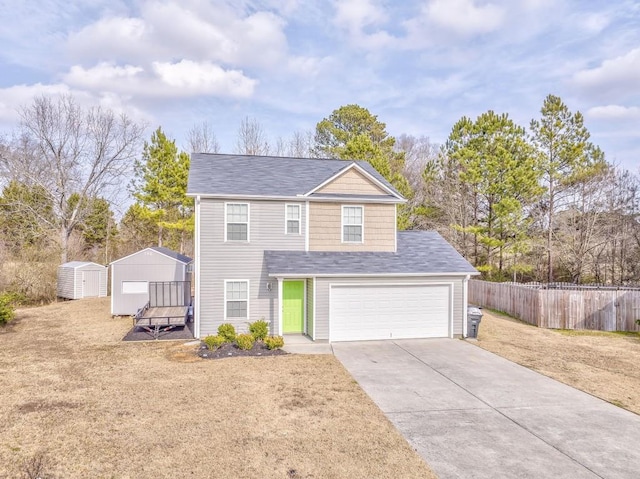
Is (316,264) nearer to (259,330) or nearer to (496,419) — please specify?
(259,330)

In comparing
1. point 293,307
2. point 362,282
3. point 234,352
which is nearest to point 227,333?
point 234,352

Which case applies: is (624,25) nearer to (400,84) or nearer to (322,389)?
(400,84)

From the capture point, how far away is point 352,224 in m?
15.4

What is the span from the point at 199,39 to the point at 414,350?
1641 cm

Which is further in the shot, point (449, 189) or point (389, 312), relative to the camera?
point (449, 189)

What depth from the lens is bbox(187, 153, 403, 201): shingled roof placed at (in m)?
14.4

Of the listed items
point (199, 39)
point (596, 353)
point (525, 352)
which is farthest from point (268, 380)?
point (199, 39)

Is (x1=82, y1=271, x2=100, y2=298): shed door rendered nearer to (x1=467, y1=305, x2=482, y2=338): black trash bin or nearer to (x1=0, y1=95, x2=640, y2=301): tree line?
(x1=0, y1=95, x2=640, y2=301): tree line

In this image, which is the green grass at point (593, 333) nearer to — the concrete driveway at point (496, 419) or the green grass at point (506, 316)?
the green grass at point (506, 316)

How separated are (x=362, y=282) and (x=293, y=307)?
9.36ft

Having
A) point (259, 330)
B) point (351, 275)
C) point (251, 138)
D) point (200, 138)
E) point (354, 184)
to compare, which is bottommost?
point (259, 330)

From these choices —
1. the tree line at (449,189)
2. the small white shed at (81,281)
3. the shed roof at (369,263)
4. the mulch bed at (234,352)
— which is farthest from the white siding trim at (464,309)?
the small white shed at (81,281)

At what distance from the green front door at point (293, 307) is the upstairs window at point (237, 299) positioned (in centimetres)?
141

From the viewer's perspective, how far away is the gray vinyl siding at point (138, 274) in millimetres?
17828
